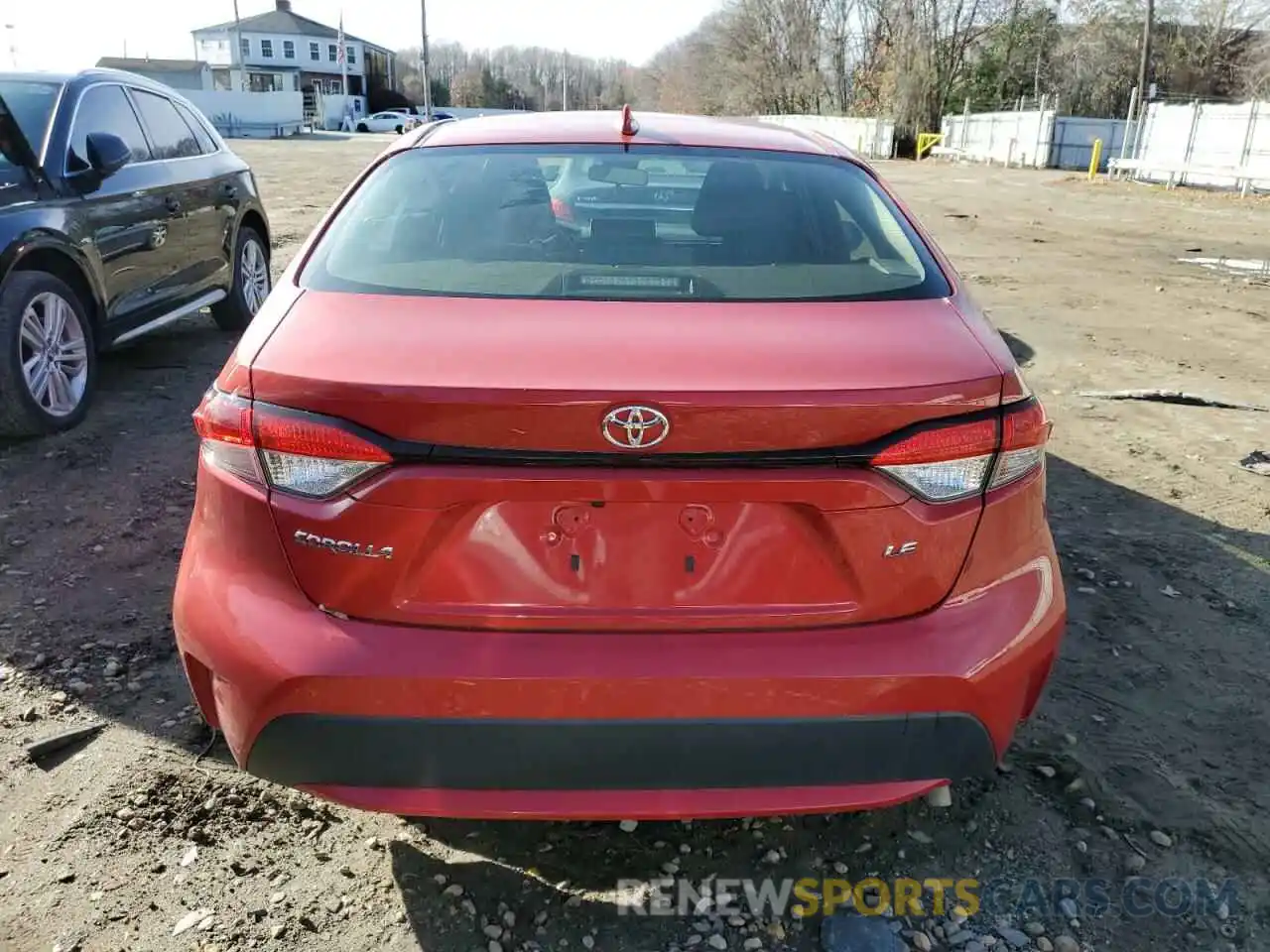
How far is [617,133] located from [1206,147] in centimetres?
2920

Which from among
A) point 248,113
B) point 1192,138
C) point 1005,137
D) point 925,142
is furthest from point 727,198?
point 248,113

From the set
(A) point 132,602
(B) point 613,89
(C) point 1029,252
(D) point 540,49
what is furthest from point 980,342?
(D) point 540,49

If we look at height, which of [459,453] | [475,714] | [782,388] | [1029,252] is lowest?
[1029,252]

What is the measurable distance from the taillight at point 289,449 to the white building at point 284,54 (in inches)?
3688

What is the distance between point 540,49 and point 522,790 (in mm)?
158991

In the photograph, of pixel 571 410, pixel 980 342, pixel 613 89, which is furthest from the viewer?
pixel 613 89

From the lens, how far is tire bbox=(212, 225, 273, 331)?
743cm

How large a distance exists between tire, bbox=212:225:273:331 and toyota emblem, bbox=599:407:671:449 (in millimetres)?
6218

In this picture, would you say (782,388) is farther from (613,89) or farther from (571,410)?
(613,89)

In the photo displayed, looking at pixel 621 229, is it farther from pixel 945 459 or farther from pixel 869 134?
pixel 869 134

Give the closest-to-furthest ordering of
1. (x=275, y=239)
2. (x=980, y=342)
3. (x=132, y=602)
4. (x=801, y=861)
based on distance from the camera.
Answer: (x=980, y=342), (x=801, y=861), (x=132, y=602), (x=275, y=239)

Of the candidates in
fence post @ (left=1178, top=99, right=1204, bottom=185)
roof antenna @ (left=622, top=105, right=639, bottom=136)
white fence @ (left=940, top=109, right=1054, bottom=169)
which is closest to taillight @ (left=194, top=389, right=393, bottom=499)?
roof antenna @ (left=622, top=105, right=639, bottom=136)

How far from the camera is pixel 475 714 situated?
1.86 metres

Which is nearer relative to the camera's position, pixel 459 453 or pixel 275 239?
pixel 459 453
